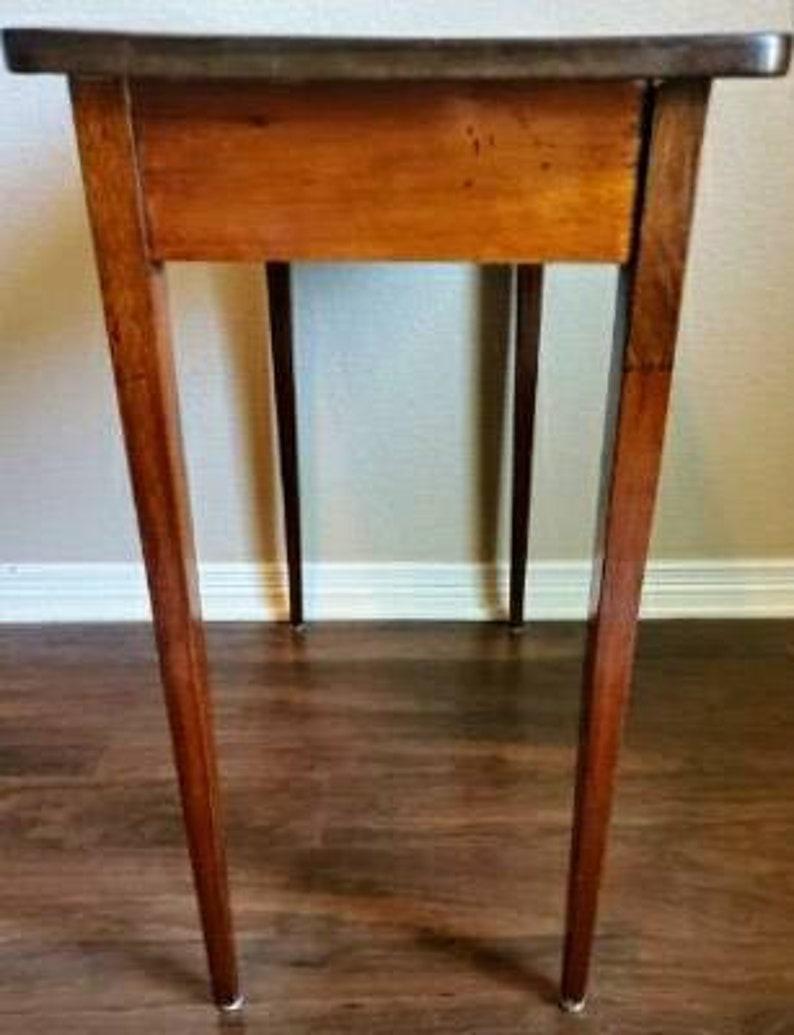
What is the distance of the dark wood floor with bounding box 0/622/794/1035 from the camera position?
811 millimetres

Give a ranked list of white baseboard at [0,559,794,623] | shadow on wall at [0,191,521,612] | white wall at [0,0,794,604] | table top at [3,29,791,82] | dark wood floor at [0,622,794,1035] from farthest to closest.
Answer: white baseboard at [0,559,794,623] < shadow on wall at [0,191,521,612] < white wall at [0,0,794,604] < dark wood floor at [0,622,794,1035] < table top at [3,29,791,82]

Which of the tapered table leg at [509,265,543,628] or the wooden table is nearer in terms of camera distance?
the wooden table

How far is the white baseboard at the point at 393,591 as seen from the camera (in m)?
1.38

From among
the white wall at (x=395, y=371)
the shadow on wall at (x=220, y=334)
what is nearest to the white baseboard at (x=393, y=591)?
the white wall at (x=395, y=371)

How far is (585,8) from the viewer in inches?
41.4

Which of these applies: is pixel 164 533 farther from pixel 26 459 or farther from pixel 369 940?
pixel 26 459

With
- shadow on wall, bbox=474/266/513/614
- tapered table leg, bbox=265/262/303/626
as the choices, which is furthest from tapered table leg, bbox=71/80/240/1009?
shadow on wall, bbox=474/266/513/614

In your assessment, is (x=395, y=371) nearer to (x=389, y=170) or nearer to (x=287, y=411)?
(x=287, y=411)

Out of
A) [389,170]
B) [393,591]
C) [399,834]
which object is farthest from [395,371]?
[389,170]

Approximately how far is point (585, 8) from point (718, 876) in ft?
3.23

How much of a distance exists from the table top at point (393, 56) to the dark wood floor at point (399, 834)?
0.75 m

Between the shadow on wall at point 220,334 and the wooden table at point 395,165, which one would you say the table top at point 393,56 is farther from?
the shadow on wall at point 220,334

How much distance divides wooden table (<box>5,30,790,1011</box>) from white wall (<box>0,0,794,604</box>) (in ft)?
2.09

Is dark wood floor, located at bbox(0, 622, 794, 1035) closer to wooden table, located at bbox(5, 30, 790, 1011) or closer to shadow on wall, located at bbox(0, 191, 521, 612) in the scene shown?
shadow on wall, located at bbox(0, 191, 521, 612)
